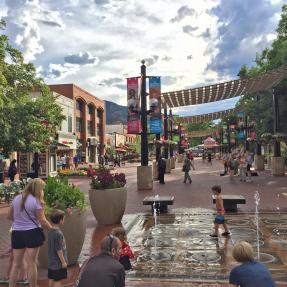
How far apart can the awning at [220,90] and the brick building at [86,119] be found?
3883 cm

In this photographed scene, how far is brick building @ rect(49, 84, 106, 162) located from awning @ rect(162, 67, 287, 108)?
3883cm

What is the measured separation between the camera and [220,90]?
73.8ft

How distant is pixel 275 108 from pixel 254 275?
26792 millimetres

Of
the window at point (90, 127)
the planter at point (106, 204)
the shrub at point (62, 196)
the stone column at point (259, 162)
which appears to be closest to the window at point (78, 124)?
the window at point (90, 127)

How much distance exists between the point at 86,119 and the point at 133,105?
49.2m

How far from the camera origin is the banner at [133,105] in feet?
70.9

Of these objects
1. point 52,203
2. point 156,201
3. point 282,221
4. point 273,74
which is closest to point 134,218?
point 156,201

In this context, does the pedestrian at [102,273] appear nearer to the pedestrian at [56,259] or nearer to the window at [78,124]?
the pedestrian at [56,259]

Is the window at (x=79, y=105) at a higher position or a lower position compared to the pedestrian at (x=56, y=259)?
higher

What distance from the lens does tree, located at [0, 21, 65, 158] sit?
21.0 metres

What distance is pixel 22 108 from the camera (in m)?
21.5

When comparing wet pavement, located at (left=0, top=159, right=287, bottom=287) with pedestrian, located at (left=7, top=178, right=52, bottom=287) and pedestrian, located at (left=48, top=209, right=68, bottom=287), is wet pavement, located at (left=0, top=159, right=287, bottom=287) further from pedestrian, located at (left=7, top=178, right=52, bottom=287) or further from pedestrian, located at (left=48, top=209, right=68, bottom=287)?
pedestrian, located at (left=48, top=209, right=68, bottom=287)

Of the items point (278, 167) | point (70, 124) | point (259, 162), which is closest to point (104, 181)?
point (278, 167)

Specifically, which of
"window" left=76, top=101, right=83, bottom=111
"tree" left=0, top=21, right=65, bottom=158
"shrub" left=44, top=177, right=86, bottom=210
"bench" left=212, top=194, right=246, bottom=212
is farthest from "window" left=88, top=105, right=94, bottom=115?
"shrub" left=44, top=177, right=86, bottom=210
